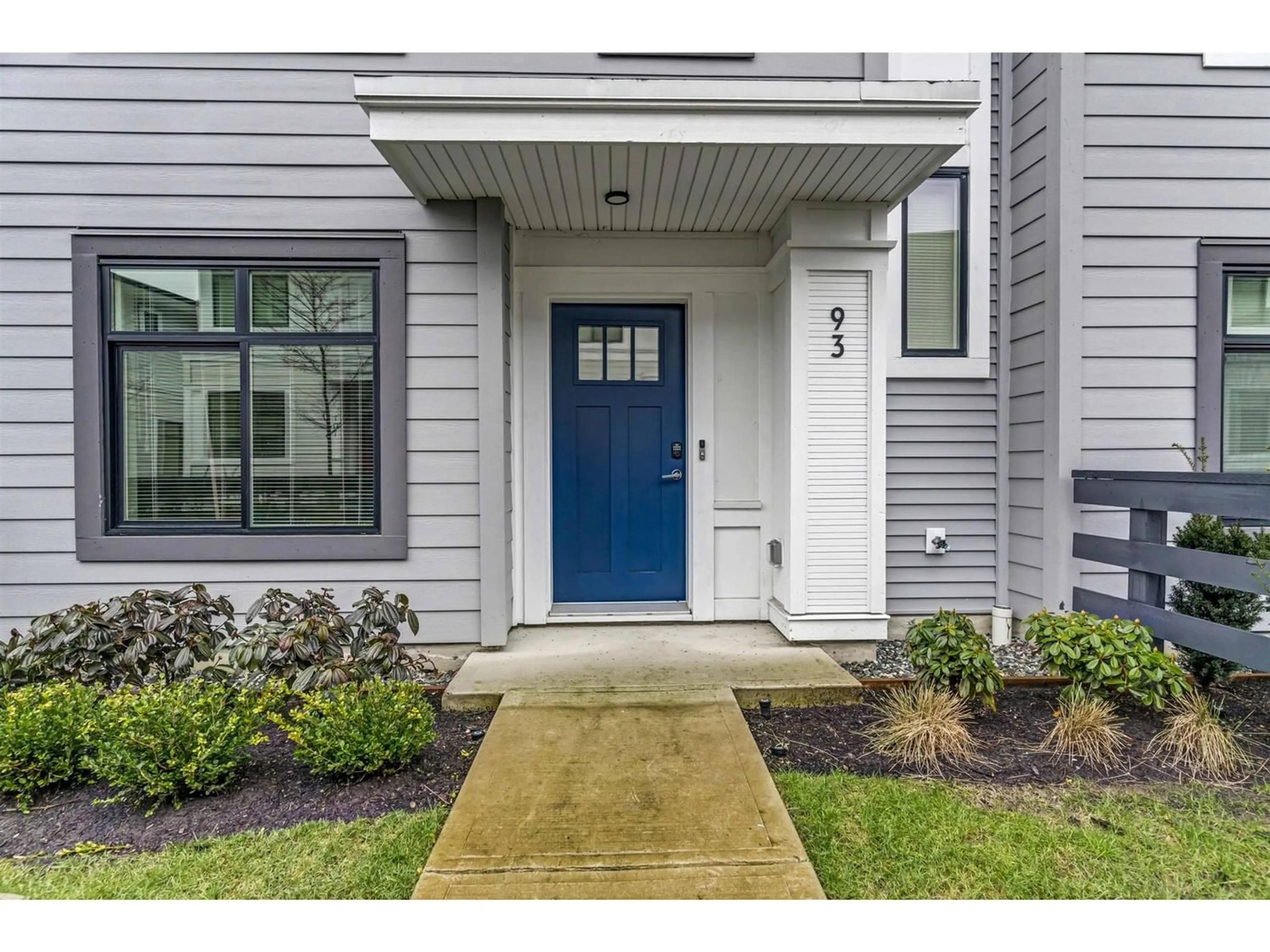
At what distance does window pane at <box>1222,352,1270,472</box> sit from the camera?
13.0ft

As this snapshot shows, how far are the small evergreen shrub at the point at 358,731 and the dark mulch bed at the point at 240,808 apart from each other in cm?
8

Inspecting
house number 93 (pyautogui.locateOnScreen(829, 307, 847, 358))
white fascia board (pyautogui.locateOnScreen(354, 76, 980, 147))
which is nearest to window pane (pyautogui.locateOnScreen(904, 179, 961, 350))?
house number 93 (pyautogui.locateOnScreen(829, 307, 847, 358))

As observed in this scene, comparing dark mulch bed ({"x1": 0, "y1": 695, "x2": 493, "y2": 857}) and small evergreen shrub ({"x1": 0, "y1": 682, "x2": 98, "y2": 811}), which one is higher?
small evergreen shrub ({"x1": 0, "y1": 682, "x2": 98, "y2": 811})

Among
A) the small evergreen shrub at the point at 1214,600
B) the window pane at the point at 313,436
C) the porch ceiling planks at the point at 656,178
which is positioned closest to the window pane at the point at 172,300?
the window pane at the point at 313,436

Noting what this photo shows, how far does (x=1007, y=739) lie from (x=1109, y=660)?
587 mm

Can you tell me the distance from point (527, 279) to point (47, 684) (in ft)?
9.54

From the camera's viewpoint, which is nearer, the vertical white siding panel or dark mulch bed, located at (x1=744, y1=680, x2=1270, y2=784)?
dark mulch bed, located at (x1=744, y1=680, x2=1270, y2=784)

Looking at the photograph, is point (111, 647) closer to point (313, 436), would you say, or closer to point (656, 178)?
point (313, 436)

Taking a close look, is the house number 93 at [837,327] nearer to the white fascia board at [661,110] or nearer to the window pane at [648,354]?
the white fascia board at [661,110]

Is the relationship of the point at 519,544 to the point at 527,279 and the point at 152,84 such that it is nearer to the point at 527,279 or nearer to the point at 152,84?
the point at 527,279

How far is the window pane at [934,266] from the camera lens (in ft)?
13.7

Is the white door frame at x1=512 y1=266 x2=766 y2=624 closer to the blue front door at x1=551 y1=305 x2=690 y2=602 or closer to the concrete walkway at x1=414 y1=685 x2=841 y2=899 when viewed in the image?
the blue front door at x1=551 y1=305 x2=690 y2=602

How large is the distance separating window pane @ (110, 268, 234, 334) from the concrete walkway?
260 cm

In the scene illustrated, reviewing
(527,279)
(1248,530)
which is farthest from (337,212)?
(1248,530)
